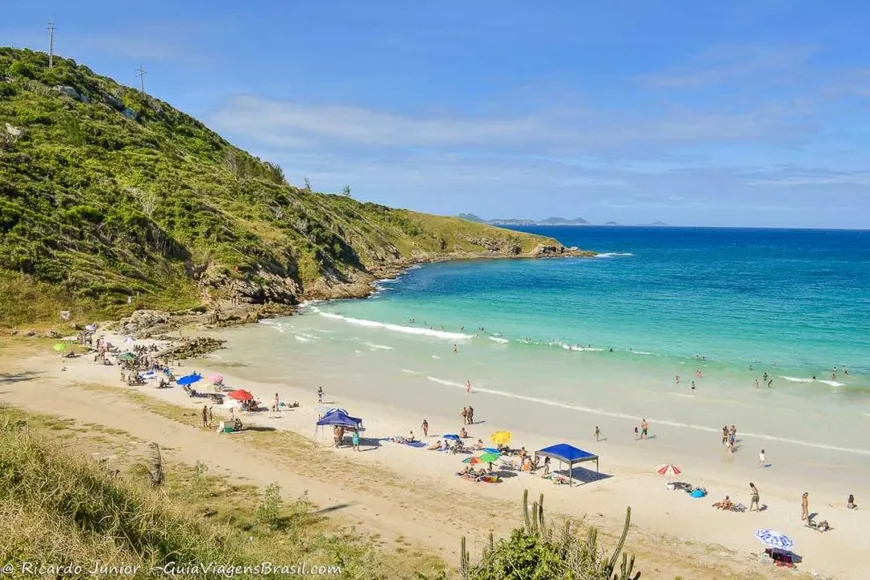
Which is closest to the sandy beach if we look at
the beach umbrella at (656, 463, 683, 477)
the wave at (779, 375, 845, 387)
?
the beach umbrella at (656, 463, 683, 477)

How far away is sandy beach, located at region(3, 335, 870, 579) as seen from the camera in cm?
1884

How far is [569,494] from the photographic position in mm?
23359

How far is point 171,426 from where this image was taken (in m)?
27.9

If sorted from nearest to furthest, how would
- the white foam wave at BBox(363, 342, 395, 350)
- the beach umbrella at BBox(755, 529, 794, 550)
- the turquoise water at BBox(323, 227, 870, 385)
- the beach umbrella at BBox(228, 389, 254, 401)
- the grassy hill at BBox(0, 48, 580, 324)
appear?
the beach umbrella at BBox(755, 529, 794, 550) < the beach umbrella at BBox(228, 389, 254, 401) < the turquoise water at BBox(323, 227, 870, 385) < the white foam wave at BBox(363, 342, 395, 350) < the grassy hill at BBox(0, 48, 580, 324)

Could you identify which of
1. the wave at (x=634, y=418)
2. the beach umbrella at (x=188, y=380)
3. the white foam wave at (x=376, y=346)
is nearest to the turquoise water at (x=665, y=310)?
the white foam wave at (x=376, y=346)

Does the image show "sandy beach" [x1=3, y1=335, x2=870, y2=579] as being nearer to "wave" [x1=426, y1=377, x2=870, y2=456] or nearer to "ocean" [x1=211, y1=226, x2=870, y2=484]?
"wave" [x1=426, y1=377, x2=870, y2=456]

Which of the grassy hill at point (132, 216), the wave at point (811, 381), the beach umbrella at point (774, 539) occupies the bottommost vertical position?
the beach umbrella at point (774, 539)

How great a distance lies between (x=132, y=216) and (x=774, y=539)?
62116 millimetres

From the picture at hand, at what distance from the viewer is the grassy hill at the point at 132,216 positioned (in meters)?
51.0

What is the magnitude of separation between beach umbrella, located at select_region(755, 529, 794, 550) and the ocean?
11.9 meters

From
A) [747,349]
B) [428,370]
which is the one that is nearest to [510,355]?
[428,370]

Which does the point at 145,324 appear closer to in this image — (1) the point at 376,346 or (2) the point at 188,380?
(2) the point at 188,380

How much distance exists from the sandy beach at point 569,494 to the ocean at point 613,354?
407 centimetres

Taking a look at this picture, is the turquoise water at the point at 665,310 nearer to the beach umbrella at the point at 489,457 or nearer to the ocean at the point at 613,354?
the ocean at the point at 613,354
